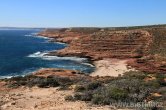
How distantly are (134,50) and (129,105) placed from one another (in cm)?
5401

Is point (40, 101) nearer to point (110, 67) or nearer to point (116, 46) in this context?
point (110, 67)

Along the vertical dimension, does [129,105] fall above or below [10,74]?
above

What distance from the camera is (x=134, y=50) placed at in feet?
247

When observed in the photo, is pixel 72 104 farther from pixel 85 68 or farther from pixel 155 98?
pixel 85 68

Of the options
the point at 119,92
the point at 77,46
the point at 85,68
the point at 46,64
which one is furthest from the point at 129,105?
the point at 77,46

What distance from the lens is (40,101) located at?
24.7 metres

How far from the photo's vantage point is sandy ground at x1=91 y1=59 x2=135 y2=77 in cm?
5409

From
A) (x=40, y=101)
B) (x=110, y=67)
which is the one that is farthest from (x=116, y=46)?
(x=40, y=101)

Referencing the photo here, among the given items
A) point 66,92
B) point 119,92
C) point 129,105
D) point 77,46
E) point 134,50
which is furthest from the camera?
point 77,46

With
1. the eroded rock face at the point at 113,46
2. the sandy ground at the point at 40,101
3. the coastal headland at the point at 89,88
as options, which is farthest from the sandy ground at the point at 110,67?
the sandy ground at the point at 40,101

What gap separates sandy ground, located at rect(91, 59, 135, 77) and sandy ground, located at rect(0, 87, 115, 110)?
78.3 ft

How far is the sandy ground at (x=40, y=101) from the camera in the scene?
22.4 metres

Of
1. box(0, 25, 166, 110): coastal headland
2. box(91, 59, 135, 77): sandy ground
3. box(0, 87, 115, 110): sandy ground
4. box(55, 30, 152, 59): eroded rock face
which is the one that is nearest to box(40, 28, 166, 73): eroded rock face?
box(55, 30, 152, 59): eroded rock face

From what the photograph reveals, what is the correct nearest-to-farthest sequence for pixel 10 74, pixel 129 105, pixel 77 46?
pixel 129 105, pixel 10 74, pixel 77 46
